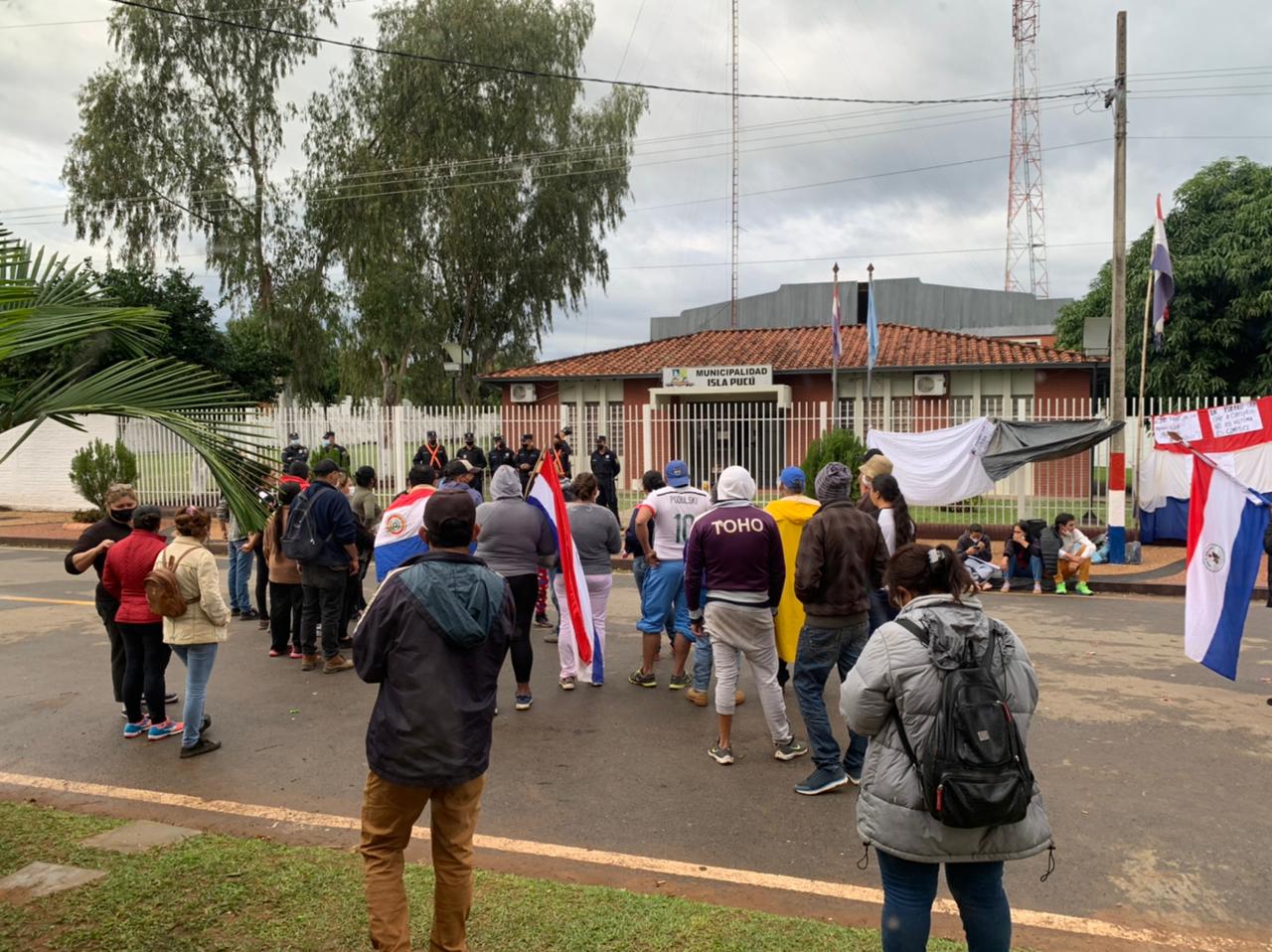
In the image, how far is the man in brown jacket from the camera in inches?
194

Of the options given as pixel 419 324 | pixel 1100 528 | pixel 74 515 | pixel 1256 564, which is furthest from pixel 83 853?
pixel 419 324

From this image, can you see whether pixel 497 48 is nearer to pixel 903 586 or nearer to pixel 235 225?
pixel 235 225

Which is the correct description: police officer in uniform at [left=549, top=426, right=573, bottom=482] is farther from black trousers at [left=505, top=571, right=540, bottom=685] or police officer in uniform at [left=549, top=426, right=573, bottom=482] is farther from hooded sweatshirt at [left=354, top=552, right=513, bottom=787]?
hooded sweatshirt at [left=354, top=552, right=513, bottom=787]

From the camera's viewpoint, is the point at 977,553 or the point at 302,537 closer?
the point at 302,537

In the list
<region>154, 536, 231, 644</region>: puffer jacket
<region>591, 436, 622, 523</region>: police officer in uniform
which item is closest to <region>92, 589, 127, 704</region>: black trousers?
<region>154, 536, 231, 644</region>: puffer jacket

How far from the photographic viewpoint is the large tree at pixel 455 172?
2664cm

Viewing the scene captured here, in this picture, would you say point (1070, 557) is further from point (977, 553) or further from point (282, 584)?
point (282, 584)

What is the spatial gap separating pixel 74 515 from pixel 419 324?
11.1m

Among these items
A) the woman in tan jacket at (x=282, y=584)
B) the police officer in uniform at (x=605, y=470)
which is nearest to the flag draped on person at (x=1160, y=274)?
the police officer in uniform at (x=605, y=470)

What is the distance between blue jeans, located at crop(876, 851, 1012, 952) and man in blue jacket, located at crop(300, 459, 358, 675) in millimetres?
5475

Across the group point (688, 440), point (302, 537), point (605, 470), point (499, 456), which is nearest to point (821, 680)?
point (302, 537)

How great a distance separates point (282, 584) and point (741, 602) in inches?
175

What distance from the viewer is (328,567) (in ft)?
24.0

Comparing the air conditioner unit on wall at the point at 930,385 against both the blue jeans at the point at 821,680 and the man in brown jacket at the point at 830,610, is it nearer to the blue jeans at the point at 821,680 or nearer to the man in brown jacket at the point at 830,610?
the man in brown jacket at the point at 830,610
